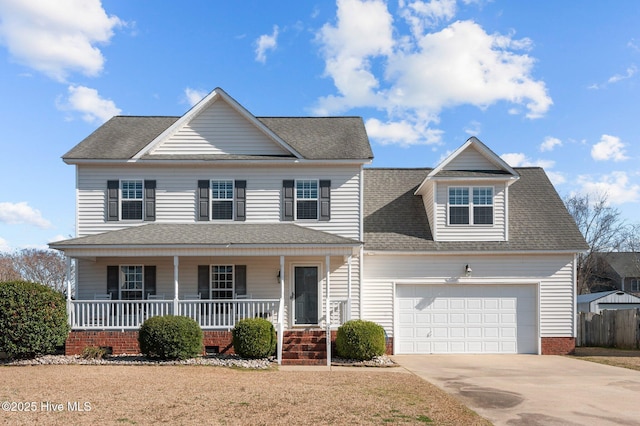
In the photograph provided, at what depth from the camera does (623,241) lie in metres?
59.1

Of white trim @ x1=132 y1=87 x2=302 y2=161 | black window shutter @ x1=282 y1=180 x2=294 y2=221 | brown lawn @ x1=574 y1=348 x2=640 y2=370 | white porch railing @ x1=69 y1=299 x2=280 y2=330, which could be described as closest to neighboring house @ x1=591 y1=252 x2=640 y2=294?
brown lawn @ x1=574 y1=348 x2=640 y2=370

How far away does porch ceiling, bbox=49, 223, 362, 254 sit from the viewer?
687 inches

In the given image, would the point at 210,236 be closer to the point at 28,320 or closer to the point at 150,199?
the point at 150,199

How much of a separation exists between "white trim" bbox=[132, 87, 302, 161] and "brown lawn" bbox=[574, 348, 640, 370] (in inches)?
445

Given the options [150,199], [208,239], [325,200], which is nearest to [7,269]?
[150,199]

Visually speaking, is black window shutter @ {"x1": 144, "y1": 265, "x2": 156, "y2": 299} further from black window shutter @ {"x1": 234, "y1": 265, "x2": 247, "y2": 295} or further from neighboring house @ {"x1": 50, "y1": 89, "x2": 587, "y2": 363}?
black window shutter @ {"x1": 234, "y1": 265, "x2": 247, "y2": 295}

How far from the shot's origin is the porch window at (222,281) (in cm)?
1936

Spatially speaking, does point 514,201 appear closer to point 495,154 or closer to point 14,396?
point 495,154

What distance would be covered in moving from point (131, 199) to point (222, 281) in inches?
158

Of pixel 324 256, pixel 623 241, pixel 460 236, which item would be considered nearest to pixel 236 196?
pixel 324 256

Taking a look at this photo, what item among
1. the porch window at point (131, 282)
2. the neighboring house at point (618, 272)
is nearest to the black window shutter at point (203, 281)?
the porch window at point (131, 282)

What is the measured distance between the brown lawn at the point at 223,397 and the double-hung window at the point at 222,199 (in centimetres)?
626

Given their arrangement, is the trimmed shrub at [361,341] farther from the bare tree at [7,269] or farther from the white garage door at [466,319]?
the bare tree at [7,269]

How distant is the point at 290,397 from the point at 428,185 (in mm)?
11536
